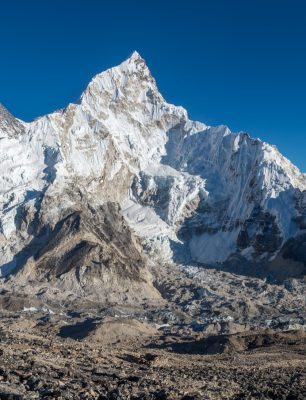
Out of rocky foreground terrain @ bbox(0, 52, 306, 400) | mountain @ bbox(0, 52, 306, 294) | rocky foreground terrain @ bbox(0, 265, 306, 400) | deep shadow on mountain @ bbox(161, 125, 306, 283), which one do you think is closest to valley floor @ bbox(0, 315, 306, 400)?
rocky foreground terrain @ bbox(0, 265, 306, 400)

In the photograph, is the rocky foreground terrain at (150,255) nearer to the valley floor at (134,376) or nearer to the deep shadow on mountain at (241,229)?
the valley floor at (134,376)

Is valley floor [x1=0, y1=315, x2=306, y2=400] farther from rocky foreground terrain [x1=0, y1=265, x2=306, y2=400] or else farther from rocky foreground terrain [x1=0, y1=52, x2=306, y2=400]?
rocky foreground terrain [x1=0, y1=52, x2=306, y2=400]

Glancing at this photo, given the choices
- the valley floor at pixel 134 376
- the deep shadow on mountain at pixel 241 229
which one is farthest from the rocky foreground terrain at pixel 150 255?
the deep shadow on mountain at pixel 241 229

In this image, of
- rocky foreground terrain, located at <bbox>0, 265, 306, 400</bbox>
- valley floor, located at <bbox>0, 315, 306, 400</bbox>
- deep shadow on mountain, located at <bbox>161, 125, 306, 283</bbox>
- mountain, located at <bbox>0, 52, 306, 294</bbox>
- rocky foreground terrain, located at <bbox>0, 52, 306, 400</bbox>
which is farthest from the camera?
deep shadow on mountain, located at <bbox>161, 125, 306, 283</bbox>

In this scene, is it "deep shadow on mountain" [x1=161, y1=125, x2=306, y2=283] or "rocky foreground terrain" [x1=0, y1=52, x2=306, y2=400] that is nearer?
"rocky foreground terrain" [x1=0, y1=52, x2=306, y2=400]

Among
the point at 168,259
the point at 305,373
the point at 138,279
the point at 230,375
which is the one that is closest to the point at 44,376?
the point at 230,375

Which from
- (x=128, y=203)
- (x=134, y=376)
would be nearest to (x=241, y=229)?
(x=128, y=203)

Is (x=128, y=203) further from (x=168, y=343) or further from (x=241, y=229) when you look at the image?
(x=168, y=343)
